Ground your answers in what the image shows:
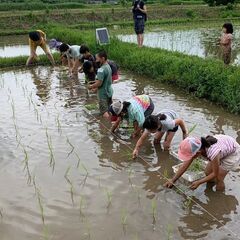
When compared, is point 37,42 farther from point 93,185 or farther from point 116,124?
point 93,185

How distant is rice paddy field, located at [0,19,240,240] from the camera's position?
12.8 ft

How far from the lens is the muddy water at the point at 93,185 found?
3900 mm

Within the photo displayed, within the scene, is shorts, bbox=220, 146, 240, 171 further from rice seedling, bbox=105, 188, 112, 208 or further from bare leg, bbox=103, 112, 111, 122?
bare leg, bbox=103, 112, 111, 122

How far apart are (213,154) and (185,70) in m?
4.70

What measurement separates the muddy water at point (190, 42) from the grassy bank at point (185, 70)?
6.14ft

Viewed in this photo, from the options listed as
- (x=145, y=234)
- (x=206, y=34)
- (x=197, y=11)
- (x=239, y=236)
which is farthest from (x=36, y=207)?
(x=197, y=11)

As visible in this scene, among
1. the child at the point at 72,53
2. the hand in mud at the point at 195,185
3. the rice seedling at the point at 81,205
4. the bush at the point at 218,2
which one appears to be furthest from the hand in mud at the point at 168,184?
the bush at the point at 218,2

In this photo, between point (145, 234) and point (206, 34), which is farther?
point (206, 34)

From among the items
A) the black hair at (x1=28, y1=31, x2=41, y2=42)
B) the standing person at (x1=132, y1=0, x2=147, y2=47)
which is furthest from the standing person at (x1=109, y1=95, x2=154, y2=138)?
the black hair at (x1=28, y1=31, x2=41, y2=42)

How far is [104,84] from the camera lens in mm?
6930

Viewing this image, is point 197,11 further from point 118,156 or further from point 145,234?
point 145,234

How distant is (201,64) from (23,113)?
3.82 meters

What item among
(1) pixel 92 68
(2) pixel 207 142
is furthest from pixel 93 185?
(1) pixel 92 68

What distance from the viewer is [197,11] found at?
93.1 ft
